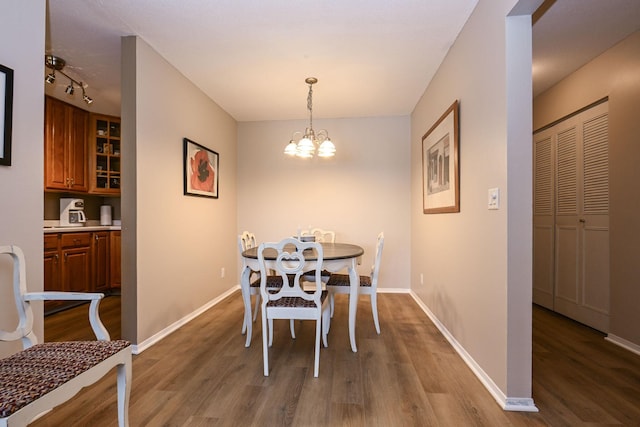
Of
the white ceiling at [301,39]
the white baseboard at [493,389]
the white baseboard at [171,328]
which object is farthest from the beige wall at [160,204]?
the white baseboard at [493,389]

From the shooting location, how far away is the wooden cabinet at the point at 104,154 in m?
→ 3.84

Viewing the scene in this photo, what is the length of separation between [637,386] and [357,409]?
1.67 m

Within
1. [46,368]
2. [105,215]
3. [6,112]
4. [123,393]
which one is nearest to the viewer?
[46,368]

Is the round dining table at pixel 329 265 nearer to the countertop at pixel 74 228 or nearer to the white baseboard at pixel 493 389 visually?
the white baseboard at pixel 493 389

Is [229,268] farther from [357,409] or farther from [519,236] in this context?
[519,236]

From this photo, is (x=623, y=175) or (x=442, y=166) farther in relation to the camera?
(x=442, y=166)

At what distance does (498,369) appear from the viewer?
1.68 m

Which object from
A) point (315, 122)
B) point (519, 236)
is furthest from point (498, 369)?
point (315, 122)

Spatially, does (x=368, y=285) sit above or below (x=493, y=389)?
above

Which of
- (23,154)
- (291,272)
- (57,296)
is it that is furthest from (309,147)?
(57,296)

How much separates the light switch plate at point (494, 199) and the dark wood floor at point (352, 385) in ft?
3.47

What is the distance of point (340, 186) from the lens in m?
4.21

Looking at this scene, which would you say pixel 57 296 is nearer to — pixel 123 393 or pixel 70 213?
pixel 123 393

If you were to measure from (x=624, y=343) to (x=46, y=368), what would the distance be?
3.55 m
